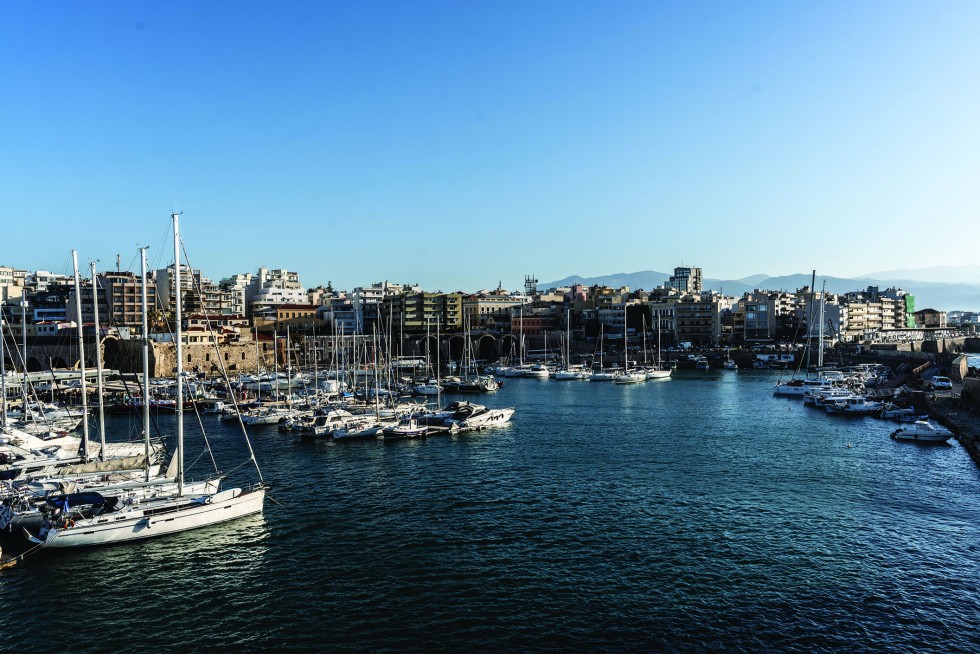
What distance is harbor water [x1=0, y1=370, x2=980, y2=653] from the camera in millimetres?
16453

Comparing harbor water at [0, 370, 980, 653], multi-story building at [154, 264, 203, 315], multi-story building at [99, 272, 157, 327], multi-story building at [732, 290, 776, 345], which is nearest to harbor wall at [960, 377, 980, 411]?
harbor water at [0, 370, 980, 653]

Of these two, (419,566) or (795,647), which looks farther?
(419,566)

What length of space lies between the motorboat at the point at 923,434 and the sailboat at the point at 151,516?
113 feet

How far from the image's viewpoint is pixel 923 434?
128ft

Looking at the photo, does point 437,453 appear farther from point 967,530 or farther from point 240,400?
point 240,400

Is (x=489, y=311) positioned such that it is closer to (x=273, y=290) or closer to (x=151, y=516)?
(x=273, y=290)

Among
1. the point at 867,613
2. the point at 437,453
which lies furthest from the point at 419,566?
the point at 437,453

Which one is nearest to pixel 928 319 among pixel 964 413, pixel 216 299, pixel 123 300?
pixel 964 413

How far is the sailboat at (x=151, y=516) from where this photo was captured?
21062 millimetres

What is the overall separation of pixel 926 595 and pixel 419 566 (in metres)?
13.4

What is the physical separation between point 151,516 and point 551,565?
12.3 m

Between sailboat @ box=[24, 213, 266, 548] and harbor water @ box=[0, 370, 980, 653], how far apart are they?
412 millimetres

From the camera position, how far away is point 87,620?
56.0 feet

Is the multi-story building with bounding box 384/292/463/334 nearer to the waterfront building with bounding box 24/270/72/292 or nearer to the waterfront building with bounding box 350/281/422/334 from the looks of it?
the waterfront building with bounding box 350/281/422/334
